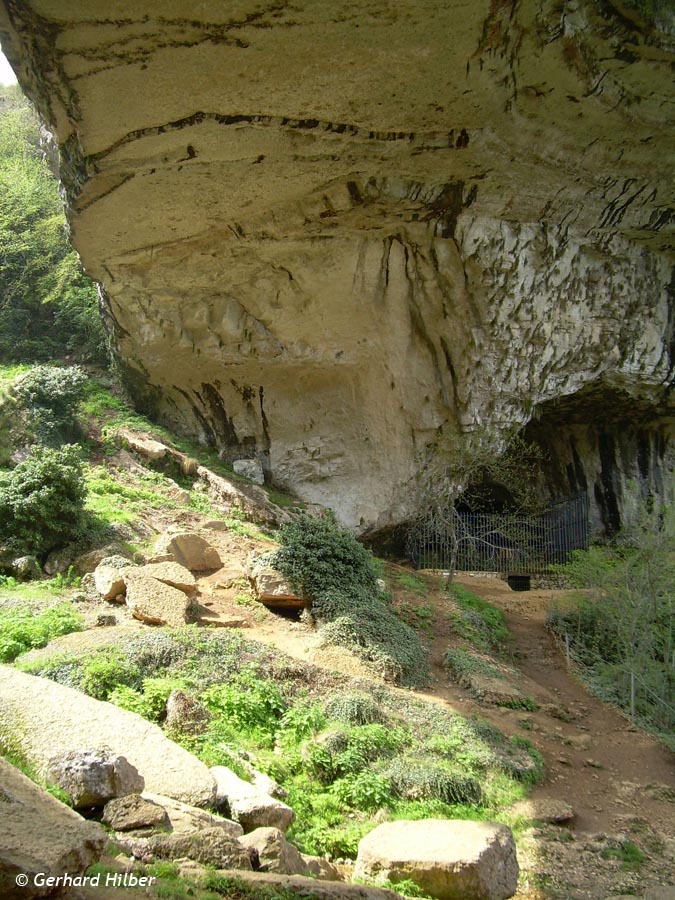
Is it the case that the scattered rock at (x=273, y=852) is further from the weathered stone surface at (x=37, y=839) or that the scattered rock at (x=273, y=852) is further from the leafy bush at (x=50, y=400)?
the leafy bush at (x=50, y=400)

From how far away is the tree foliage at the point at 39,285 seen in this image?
18.8m

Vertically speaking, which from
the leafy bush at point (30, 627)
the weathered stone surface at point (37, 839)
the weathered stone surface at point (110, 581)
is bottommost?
the weathered stone surface at point (37, 839)

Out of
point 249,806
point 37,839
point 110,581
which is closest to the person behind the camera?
point 37,839

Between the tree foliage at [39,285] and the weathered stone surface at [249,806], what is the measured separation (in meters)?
16.0

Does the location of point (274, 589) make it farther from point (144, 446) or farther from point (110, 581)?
point (144, 446)

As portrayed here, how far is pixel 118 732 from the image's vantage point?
4672 mm

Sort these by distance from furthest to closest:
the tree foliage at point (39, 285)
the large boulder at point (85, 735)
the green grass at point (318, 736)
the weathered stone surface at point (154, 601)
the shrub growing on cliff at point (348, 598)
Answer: the tree foliage at point (39, 285) < the shrub growing on cliff at point (348, 598) < the weathered stone surface at point (154, 601) < the green grass at point (318, 736) < the large boulder at point (85, 735)

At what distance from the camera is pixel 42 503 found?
905cm

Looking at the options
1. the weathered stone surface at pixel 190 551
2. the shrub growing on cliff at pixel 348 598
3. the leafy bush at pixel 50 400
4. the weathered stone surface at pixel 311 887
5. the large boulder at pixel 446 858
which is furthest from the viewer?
the leafy bush at pixel 50 400

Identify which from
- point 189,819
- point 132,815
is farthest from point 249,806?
point 132,815

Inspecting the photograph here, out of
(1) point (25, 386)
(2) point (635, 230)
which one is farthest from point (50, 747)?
(2) point (635, 230)

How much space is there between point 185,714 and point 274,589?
3.45 metres

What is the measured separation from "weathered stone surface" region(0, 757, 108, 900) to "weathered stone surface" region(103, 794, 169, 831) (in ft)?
1.65

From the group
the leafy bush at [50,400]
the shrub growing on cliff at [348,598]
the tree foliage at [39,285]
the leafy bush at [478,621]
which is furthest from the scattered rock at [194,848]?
Answer: the tree foliage at [39,285]
